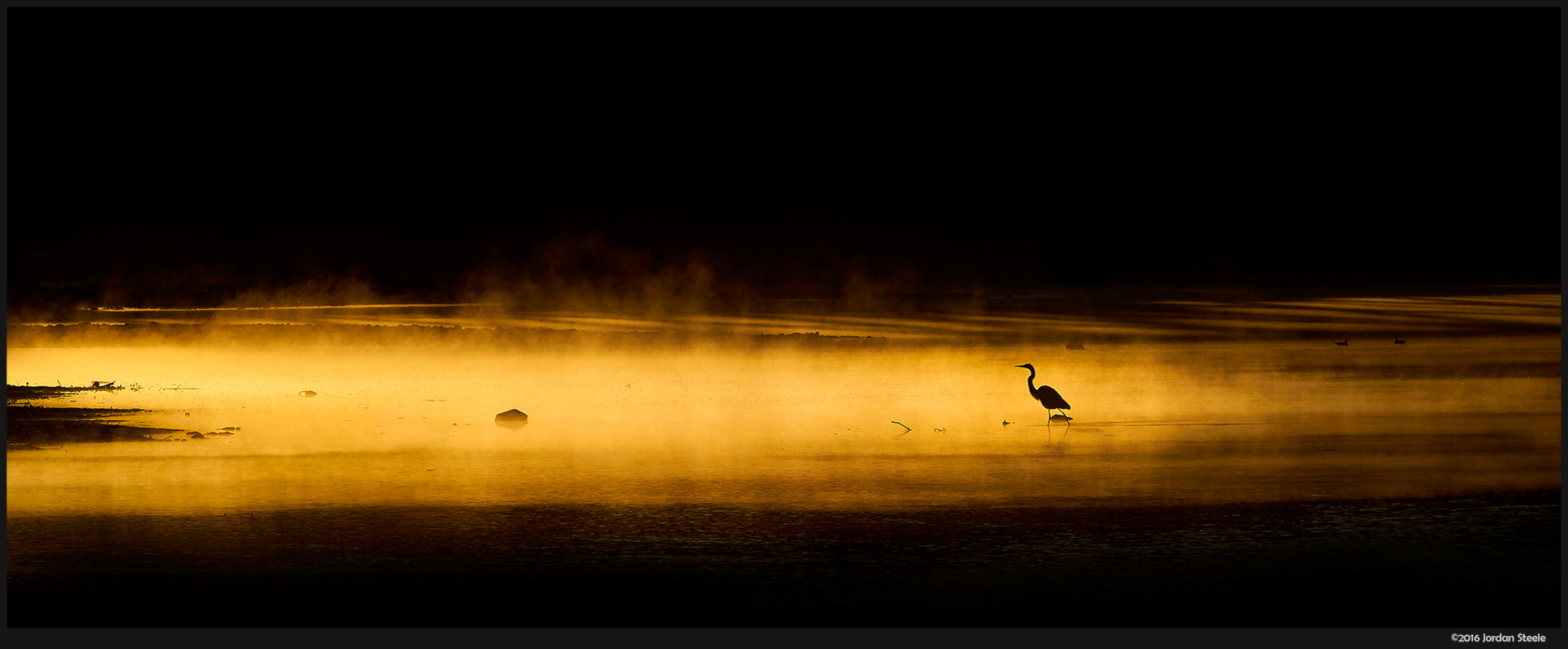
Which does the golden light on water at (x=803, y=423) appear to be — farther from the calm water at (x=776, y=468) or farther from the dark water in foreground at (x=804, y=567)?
the dark water in foreground at (x=804, y=567)

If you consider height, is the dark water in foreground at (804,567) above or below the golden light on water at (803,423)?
below

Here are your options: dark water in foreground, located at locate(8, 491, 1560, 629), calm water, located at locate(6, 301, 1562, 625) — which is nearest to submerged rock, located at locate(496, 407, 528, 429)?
calm water, located at locate(6, 301, 1562, 625)

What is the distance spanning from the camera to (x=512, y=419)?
33.7ft

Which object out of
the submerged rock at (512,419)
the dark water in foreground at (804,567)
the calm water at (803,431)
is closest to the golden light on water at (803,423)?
the calm water at (803,431)

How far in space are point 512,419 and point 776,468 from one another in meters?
2.65

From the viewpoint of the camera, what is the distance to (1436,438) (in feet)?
30.7

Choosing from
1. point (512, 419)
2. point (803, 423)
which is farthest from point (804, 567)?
point (512, 419)

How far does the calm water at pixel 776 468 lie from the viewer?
621 centimetres

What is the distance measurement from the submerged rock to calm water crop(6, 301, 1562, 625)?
0.34 ft

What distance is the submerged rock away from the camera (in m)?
10.1

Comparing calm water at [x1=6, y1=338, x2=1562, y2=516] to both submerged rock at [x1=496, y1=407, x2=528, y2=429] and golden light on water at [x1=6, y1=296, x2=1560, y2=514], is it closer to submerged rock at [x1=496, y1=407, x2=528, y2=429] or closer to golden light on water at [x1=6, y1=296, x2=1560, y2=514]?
golden light on water at [x1=6, y1=296, x2=1560, y2=514]

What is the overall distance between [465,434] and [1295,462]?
4999 mm

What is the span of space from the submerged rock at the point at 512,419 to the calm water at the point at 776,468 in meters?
0.10

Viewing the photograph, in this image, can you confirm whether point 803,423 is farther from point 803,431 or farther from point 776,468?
point 776,468
